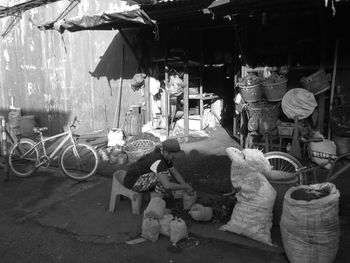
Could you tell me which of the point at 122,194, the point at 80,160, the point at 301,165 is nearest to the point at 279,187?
the point at 301,165

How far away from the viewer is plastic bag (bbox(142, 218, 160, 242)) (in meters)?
4.42

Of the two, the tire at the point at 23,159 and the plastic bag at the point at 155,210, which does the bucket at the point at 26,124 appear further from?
the plastic bag at the point at 155,210

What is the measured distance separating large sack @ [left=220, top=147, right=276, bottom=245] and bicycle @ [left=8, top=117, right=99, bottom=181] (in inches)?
136

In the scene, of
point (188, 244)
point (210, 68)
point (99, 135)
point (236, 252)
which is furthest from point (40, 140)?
point (210, 68)

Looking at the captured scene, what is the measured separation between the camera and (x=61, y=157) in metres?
7.01

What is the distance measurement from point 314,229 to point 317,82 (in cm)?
435

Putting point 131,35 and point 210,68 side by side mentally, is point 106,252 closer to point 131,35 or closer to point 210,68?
point 131,35

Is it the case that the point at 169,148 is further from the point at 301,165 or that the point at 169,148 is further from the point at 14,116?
the point at 14,116

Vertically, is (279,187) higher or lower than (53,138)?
lower

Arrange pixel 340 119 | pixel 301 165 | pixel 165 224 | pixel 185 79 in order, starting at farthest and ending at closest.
→ pixel 185 79 → pixel 340 119 → pixel 301 165 → pixel 165 224

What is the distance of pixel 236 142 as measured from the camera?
936 cm

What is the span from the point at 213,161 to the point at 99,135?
4196mm

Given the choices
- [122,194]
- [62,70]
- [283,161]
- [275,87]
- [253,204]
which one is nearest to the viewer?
[253,204]

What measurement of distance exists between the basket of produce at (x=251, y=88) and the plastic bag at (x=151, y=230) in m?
3.93
